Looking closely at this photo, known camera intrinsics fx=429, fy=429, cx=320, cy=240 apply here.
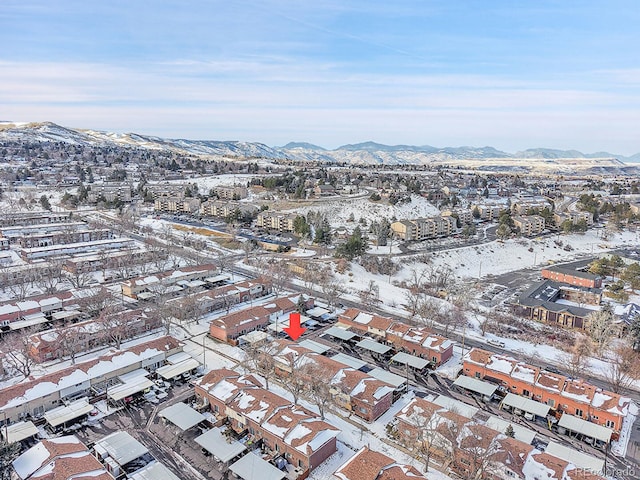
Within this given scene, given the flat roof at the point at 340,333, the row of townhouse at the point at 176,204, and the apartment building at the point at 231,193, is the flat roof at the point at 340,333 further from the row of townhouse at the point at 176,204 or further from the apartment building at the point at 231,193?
the apartment building at the point at 231,193

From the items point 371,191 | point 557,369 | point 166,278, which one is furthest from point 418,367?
point 371,191

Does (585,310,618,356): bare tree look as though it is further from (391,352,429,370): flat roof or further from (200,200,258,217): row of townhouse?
(200,200,258,217): row of townhouse

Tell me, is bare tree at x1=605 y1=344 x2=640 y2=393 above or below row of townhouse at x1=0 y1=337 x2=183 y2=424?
above

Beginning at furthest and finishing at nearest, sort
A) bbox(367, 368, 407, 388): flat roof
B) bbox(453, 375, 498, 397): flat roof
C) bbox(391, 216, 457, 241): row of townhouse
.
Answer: bbox(391, 216, 457, 241): row of townhouse, bbox(367, 368, 407, 388): flat roof, bbox(453, 375, 498, 397): flat roof

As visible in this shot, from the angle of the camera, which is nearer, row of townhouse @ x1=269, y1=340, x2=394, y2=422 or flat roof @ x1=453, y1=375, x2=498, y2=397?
A: row of townhouse @ x1=269, y1=340, x2=394, y2=422

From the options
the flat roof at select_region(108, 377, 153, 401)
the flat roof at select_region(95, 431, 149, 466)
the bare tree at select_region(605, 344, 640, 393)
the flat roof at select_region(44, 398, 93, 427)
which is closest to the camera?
the flat roof at select_region(95, 431, 149, 466)

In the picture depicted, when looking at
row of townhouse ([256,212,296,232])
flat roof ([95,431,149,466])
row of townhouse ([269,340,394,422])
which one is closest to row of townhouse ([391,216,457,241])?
row of townhouse ([256,212,296,232])

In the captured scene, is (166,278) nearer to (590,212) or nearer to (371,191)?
(371,191)

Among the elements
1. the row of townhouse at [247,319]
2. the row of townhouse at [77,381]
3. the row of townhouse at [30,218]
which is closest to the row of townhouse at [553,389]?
the row of townhouse at [247,319]
